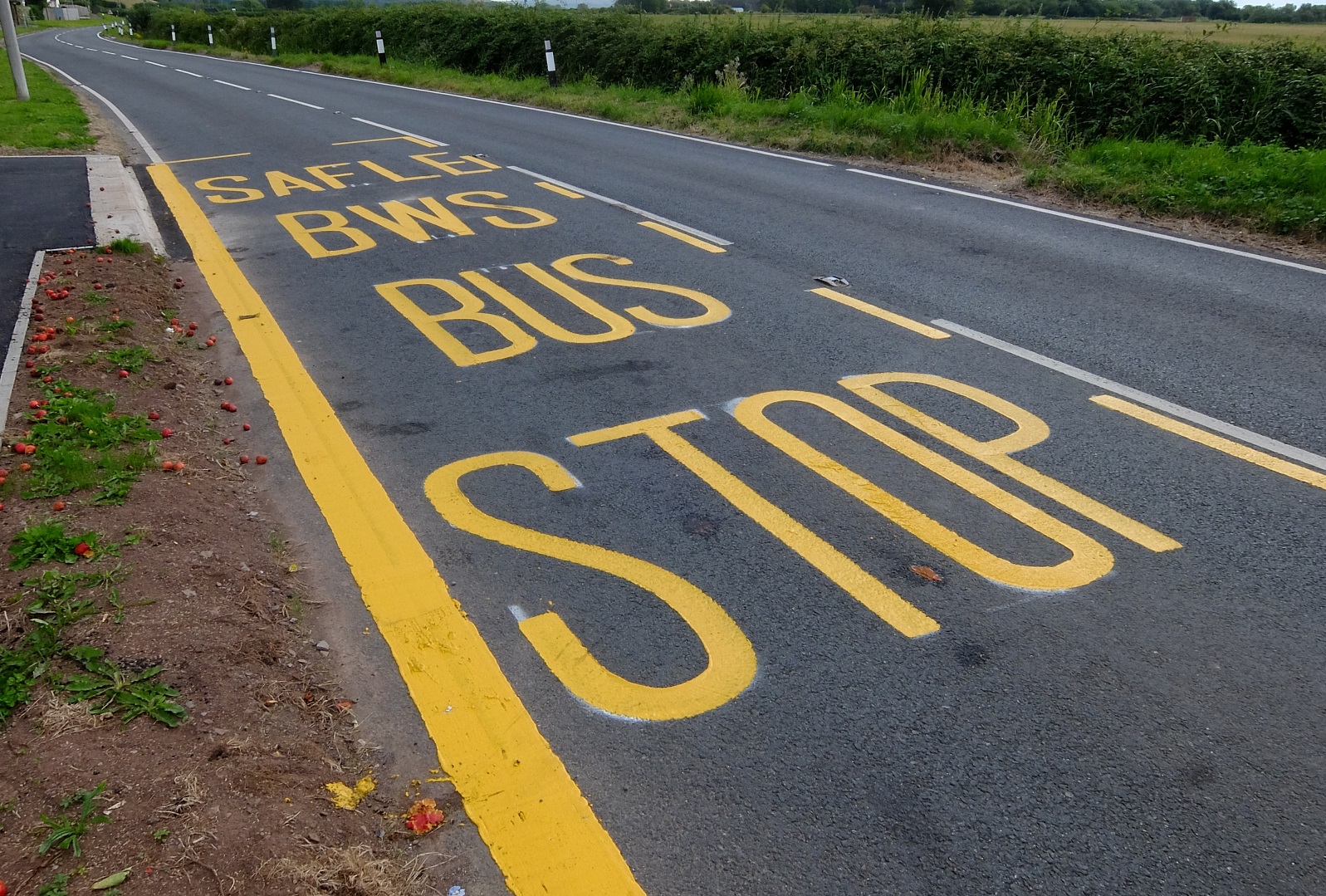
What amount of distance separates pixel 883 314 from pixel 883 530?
3.03 metres

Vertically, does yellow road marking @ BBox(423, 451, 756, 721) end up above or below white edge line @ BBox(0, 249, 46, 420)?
below

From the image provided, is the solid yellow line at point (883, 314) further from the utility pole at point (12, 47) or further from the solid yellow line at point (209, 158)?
the utility pole at point (12, 47)

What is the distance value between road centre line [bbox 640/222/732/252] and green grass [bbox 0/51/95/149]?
9815 millimetres

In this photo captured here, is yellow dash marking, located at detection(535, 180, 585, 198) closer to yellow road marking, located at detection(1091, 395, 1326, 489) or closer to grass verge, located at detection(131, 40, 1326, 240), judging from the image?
grass verge, located at detection(131, 40, 1326, 240)

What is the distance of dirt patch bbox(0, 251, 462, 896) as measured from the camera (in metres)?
2.47

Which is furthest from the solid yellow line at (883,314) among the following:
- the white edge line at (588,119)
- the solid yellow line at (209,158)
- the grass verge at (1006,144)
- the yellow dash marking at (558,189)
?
the solid yellow line at (209,158)

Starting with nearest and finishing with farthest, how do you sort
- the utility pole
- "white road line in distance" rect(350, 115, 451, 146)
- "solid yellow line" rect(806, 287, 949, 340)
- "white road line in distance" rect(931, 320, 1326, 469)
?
"white road line in distance" rect(931, 320, 1326, 469) → "solid yellow line" rect(806, 287, 949, 340) → "white road line in distance" rect(350, 115, 451, 146) → the utility pole

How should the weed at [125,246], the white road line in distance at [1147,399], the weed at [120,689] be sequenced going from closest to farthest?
the weed at [120,689]
the white road line in distance at [1147,399]
the weed at [125,246]

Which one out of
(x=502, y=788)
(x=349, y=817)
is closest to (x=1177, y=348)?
(x=502, y=788)

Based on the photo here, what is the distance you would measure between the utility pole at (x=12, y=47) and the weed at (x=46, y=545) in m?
19.0

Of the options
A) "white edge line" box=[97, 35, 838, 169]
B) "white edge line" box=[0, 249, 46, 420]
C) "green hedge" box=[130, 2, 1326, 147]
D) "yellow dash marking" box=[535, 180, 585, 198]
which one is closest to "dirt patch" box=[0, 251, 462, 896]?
"white edge line" box=[0, 249, 46, 420]

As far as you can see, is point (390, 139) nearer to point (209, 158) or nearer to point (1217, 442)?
point (209, 158)

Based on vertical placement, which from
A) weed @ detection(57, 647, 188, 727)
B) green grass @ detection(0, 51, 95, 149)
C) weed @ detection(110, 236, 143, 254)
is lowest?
weed @ detection(57, 647, 188, 727)

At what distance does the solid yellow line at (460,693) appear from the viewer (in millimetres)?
2654
